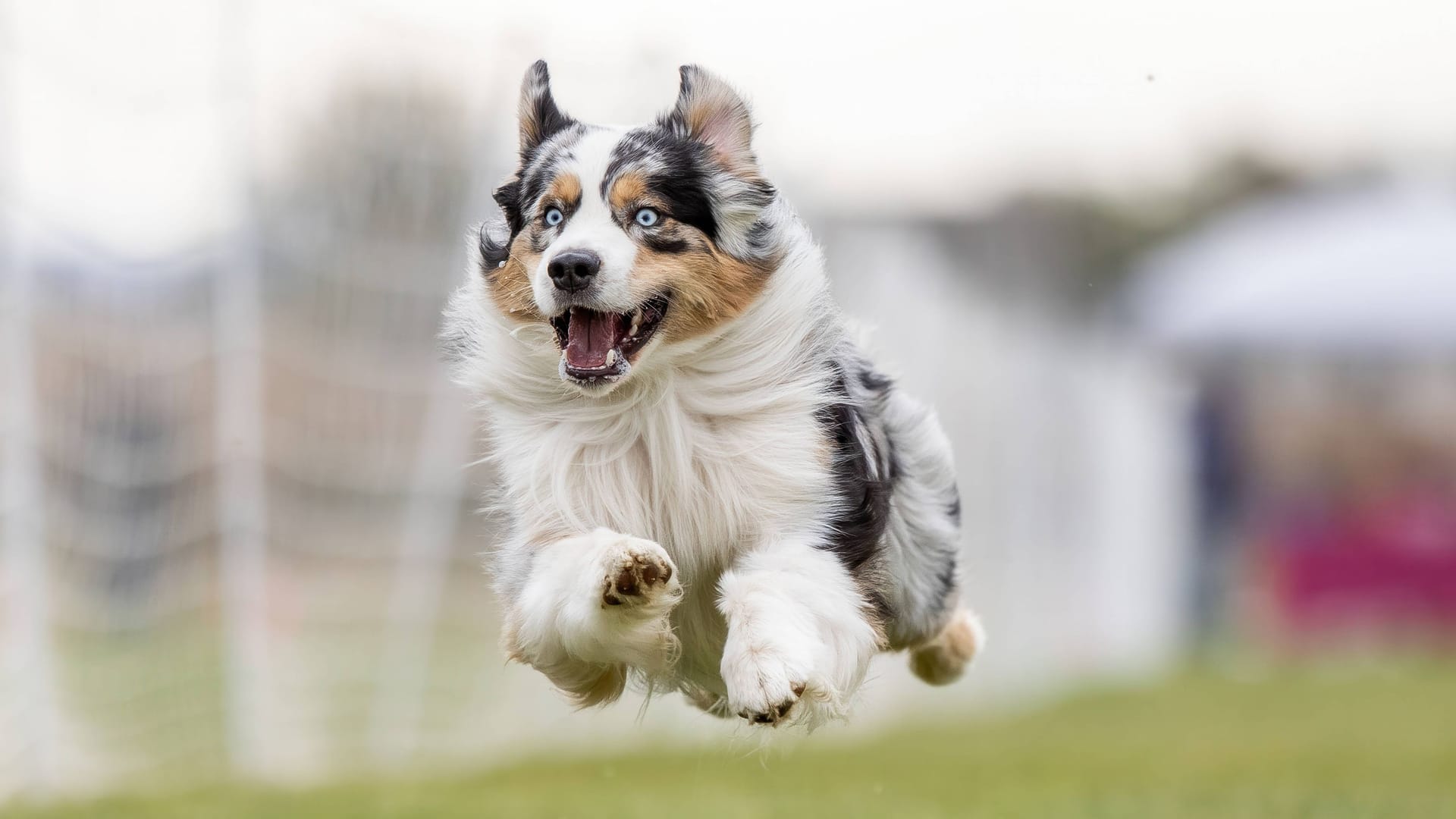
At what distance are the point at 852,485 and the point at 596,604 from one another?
0.64 meters

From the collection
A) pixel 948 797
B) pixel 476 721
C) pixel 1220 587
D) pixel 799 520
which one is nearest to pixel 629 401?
pixel 799 520

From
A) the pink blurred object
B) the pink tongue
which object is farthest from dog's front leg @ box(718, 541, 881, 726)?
the pink blurred object

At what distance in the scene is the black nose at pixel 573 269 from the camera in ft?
10.7

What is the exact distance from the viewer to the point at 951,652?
504 centimetres

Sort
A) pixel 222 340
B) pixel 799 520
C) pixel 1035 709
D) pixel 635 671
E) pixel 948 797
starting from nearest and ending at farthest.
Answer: pixel 799 520 → pixel 635 671 → pixel 948 797 → pixel 222 340 → pixel 1035 709

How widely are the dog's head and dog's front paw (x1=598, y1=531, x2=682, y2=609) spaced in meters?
0.34

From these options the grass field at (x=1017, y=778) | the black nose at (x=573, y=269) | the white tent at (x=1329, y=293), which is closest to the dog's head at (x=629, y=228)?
the black nose at (x=573, y=269)

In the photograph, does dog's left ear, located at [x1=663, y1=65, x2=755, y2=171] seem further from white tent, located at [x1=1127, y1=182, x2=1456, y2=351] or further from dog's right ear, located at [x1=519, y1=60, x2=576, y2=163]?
white tent, located at [x1=1127, y1=182, x2=1456, y2=351]

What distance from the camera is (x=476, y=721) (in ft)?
41.3

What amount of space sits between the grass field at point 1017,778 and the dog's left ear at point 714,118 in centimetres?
128

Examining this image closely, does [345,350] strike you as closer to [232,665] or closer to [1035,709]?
[232,665]

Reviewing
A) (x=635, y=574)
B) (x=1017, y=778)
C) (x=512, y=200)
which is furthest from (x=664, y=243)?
(x=1017, y=778)

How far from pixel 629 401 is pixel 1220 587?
24.4 metres

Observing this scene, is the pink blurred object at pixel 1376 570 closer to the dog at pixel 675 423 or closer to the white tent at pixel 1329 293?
the white tent at pixel 1329 293
